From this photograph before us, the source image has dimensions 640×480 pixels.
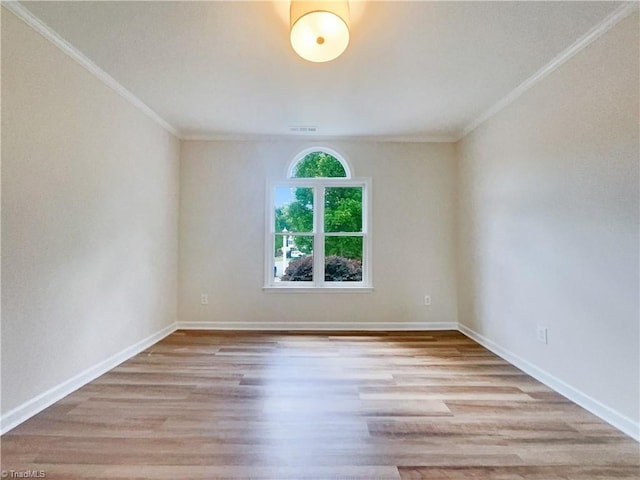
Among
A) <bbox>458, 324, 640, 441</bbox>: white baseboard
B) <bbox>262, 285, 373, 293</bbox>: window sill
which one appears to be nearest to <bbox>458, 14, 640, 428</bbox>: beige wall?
<bbox>458, 324, 640, 441</bbox>: white baseboard

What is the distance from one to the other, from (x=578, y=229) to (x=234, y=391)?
273cm

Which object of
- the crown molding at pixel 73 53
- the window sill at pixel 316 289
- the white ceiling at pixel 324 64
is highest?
the white ceiling at pixel 324 64

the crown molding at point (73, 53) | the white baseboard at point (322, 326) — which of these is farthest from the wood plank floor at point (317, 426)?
the crown molding at point (73, 53)

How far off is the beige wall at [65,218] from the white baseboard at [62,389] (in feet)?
0.14

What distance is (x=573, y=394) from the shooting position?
223cm

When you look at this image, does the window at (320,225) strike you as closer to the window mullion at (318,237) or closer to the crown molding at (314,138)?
the window mullion at (318,237)

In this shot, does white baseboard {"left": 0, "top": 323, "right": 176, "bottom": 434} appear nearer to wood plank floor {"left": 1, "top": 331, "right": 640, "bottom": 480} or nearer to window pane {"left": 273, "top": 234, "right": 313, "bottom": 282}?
wood plank floor {"left": 1, "top": 331, "right": 640, "bottom": 480}

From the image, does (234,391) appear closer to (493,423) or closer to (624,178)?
(493,423)

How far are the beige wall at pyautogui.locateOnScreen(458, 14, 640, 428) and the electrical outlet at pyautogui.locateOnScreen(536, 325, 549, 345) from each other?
0.13ft

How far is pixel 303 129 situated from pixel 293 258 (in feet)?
5.45

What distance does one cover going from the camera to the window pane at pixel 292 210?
4246mm

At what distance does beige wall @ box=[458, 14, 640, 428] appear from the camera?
1867 mm

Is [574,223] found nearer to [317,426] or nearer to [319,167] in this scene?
[317,426]

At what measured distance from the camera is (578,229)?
2.19m
